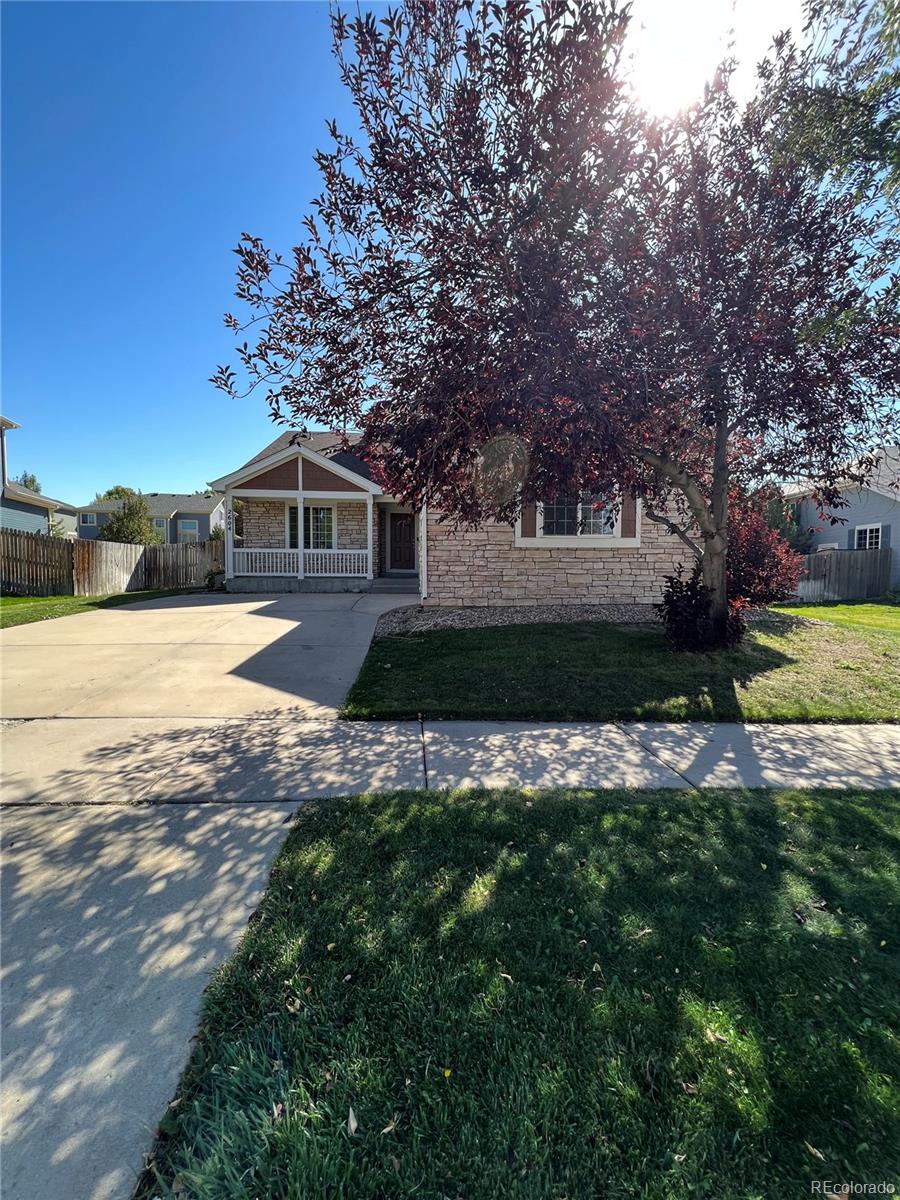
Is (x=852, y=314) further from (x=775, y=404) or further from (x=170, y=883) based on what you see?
(x=170, y=883)

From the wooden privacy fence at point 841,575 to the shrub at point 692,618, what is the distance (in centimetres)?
1332

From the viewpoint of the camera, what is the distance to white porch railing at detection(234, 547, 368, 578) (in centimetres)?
1736

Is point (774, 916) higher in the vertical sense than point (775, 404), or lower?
lower

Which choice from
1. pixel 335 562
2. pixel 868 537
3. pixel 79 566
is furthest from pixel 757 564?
pixel 79 566

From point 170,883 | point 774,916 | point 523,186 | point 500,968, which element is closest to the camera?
point 500,968

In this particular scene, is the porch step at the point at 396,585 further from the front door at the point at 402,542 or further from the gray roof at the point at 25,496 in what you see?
the gray roof at the point at 25,496

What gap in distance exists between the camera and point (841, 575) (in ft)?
60.3

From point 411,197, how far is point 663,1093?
17.6 feet

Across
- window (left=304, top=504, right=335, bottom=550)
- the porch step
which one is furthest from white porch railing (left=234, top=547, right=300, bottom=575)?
the porch step

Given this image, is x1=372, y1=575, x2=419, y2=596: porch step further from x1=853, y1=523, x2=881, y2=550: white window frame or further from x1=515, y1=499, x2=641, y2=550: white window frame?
x1=853, y1=523, x2=881, y2=550: white window frame

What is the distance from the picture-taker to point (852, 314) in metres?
4.58

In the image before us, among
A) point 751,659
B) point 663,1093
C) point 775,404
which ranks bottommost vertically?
point 663,1093

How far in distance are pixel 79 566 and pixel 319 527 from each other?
7.07 meters

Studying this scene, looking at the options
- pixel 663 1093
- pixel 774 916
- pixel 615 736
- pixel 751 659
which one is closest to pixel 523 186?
pixel 615 736
